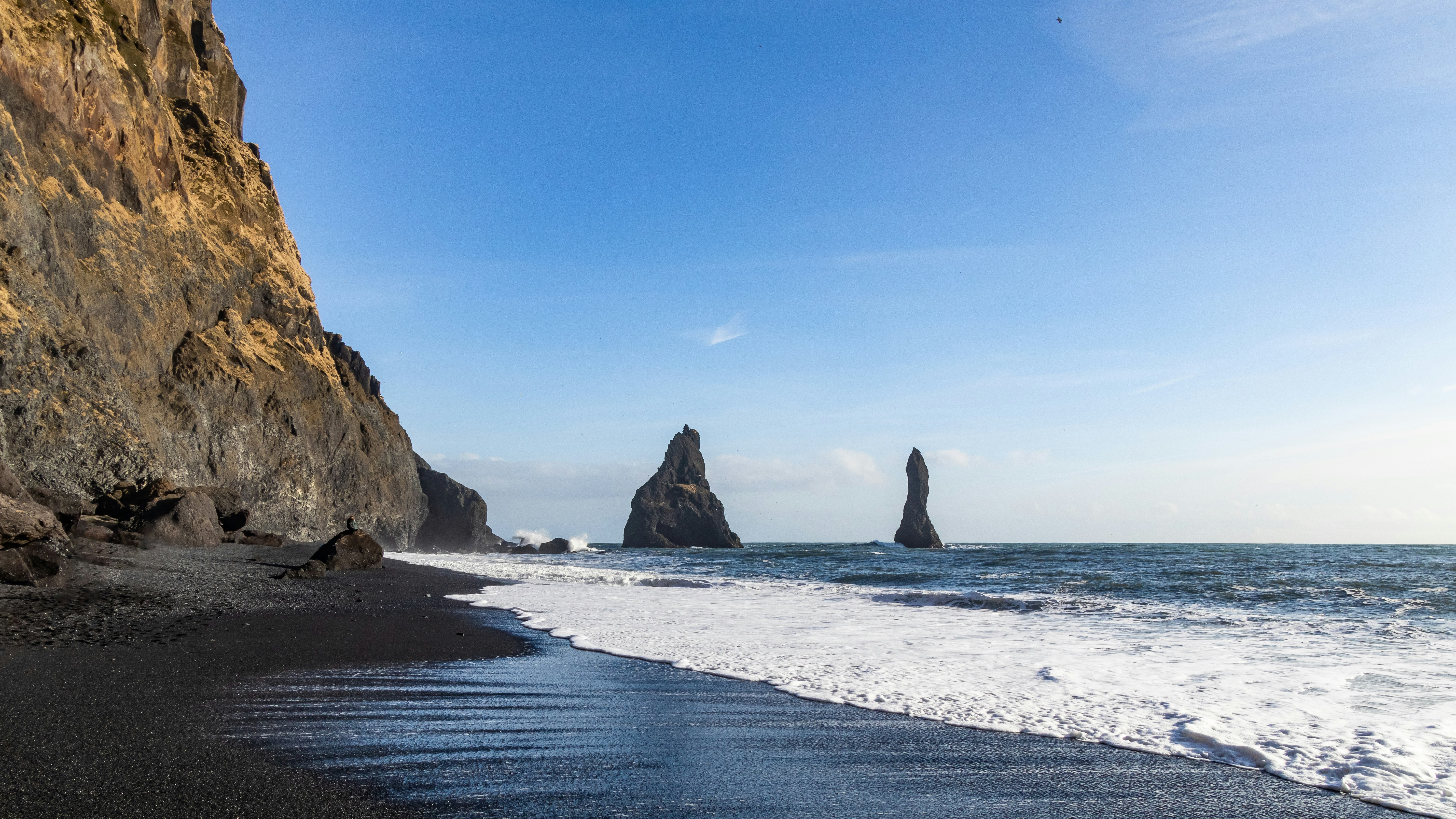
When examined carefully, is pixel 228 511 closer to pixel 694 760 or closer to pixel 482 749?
pixel 482 749

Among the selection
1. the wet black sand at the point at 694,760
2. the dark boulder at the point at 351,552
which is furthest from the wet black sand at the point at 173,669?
the dark boulder at the point at 351,552

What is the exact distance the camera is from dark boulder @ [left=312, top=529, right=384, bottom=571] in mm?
17172

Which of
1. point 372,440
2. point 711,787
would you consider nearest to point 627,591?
point 711,787

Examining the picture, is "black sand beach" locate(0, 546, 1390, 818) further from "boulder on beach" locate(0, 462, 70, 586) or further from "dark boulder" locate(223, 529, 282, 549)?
"dark boulder" locate(223, 529, 282, 549)

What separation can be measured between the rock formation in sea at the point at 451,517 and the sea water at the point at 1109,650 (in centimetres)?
3901

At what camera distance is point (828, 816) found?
137 inches

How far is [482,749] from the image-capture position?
4.39m

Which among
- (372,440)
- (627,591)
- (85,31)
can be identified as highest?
(85,31)

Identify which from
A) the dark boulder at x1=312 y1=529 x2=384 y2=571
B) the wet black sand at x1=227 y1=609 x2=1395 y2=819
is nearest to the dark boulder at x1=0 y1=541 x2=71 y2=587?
the wet black sand at x1=227 y1=609 x2=1395 y2=819

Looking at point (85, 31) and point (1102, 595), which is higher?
point (85, 31)

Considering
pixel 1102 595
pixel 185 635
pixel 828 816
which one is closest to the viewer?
pixel 828 816

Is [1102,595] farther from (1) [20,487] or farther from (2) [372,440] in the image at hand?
(2) [372,440]

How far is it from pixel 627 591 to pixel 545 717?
1339cm

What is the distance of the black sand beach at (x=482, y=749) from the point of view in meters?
3.49
